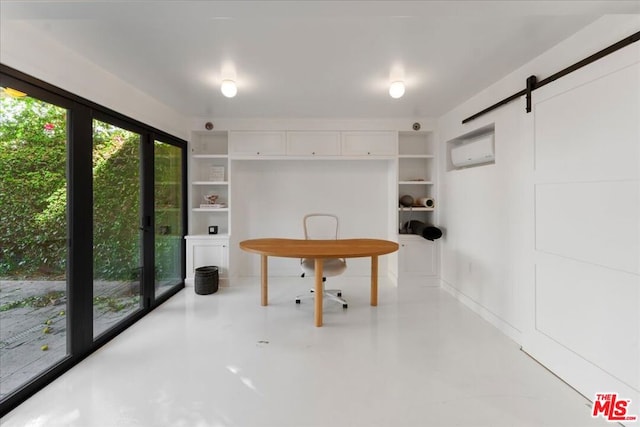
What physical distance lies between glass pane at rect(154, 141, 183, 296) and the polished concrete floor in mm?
726

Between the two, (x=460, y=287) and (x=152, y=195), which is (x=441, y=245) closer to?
(x=460, y=287)

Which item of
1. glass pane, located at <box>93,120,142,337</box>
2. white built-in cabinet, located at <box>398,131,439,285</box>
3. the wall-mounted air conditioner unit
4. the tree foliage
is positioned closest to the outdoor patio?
the tree foliage

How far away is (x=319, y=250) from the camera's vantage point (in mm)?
2787

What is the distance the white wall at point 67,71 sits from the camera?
1.65 m

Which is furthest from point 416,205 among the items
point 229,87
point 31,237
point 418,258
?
point 31,237

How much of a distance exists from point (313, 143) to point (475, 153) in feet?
6.71

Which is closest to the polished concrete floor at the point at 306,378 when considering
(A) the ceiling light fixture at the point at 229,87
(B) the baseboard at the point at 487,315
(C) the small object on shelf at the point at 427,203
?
(B) the baseboard at the point at 487,315

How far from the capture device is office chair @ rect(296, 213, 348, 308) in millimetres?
3082

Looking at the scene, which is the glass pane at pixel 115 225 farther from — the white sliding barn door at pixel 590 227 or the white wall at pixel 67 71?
the white sliding barn door at pixel 590 227

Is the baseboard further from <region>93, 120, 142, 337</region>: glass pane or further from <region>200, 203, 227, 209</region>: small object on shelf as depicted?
<region>93, 120, 142, 337</region>: glass pane

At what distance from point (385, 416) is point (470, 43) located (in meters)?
2.54

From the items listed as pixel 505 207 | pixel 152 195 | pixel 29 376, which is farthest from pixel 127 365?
pixel 505 207

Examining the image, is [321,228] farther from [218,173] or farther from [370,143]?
[218,173]

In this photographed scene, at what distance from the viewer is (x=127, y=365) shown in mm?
2066
